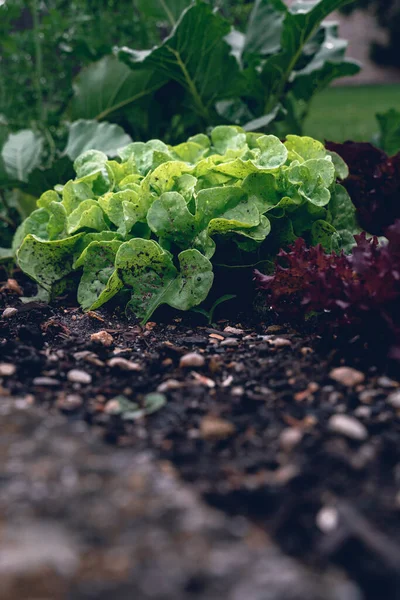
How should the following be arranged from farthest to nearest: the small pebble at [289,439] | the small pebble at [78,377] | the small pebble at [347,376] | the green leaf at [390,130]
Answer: the green leaf at [390,130], the small pebble at [78,377], the small pebble at [347,376], the small pebble at [289,439]

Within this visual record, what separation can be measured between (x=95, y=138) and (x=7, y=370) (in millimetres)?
1892

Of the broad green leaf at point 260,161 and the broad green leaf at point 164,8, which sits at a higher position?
the broad green leaf at point 164,8

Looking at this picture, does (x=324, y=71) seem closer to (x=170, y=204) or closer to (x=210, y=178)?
(x=210, y=178)

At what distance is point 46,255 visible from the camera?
262 cm

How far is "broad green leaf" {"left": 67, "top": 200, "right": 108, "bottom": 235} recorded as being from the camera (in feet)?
8.27

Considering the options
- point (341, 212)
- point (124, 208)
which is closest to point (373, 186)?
point (341, 212)

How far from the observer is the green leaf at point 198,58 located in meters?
3.25

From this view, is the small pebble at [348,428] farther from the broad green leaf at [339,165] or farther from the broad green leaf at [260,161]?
the broad green leaf at [339,165]

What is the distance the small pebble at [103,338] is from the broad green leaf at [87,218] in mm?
456

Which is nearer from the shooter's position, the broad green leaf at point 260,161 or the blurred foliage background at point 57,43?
the broad green leaf at point 260,161

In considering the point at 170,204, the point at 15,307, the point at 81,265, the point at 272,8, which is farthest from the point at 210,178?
the point at 272,8

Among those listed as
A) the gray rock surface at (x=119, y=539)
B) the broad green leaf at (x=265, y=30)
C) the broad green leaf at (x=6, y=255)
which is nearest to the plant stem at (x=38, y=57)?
the broad green leaf at (x=6, y=255)

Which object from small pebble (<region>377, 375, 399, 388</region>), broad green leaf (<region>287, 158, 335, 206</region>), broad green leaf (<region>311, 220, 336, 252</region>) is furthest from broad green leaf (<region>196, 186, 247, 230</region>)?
small pebble (<region>377, 375, 399, 388</region>)

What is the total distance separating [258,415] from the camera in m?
1.62
